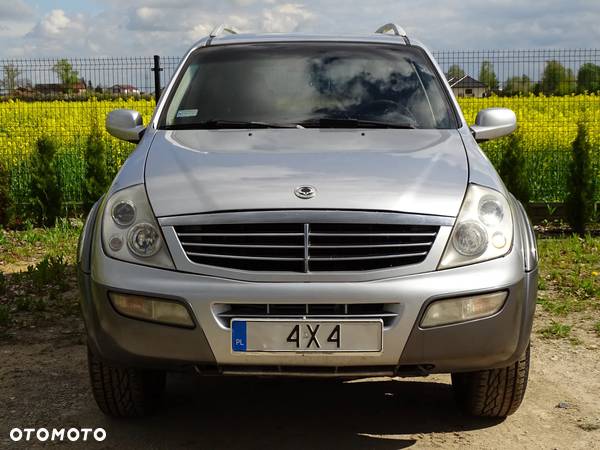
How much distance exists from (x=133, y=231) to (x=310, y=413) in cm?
133

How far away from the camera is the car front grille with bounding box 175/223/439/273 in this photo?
11.6 feet

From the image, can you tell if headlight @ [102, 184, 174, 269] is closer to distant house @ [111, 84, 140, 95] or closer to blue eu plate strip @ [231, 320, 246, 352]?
blue eu plate strip @ [231, 320, 246, 352]

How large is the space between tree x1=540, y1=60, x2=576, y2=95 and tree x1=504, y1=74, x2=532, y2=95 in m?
0.25

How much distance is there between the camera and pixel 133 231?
3688 mm

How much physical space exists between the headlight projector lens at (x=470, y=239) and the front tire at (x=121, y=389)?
60.8 inches

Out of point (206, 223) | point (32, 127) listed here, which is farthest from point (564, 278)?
point (32, 127)

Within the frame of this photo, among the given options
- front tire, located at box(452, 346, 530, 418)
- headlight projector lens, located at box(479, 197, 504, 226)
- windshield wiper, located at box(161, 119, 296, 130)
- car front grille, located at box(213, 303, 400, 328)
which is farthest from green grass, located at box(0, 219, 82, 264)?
headlight projector lens, located at box(479, 197, 504, 226)

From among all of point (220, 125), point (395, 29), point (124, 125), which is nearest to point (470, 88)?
point (395, 29)

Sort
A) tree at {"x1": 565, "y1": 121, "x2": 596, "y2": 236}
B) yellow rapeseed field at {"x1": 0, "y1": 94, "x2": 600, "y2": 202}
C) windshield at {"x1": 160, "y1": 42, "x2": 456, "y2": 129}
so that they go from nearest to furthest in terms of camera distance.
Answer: windshield at {"x1": 160, "y1": 42, "x2": 456, "y2": 129}, tree at {"x1": 565, "y1": 121, "x2": 596, "y2": 236}, yellow rapeseed field at {"x1": 0, "y1": 94, "x2": 600, "y2": 202}

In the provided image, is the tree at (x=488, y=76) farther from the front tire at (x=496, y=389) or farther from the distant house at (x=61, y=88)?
the front tire at (x=496, y=389)

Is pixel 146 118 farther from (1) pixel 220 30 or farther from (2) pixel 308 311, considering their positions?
(2) pixel 308 311

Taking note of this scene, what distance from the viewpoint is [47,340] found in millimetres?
6008

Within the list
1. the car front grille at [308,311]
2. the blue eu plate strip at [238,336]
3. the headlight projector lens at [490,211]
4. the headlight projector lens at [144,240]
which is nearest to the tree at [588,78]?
the headlight projector lens at [490,211]

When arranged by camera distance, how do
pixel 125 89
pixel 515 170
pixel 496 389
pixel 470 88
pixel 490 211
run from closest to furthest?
1. pixel 490 211
2. pixel 496 389
3. pixel 515 170
4. pixel 470 88
5. pixel 125 89
